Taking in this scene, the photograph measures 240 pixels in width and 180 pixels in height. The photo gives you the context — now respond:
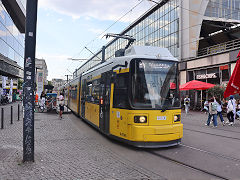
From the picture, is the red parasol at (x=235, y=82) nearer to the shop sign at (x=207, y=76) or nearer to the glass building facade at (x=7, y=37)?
the shop sign at (x=207, y=76)

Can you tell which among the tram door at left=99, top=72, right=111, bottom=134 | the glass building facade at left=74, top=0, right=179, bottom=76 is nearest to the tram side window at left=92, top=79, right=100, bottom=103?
the tram door at left=99, top=72, right=111, bottom=134

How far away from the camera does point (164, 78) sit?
22.6 ft

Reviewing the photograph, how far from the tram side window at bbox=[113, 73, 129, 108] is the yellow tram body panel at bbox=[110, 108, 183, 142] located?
23cm

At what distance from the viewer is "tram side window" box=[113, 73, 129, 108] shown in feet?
22.3

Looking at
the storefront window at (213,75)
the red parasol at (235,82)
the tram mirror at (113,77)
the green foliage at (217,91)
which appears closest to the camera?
the red parasol at (235,82)

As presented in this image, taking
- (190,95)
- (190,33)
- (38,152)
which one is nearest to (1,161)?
(38,152)

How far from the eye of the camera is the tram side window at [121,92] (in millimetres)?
6789

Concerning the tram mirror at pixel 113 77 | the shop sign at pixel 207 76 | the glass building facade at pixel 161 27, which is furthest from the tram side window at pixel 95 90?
the shop sign at pixel 207 76

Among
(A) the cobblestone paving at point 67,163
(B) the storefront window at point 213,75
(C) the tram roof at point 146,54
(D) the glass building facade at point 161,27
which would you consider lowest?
(A) the cobblestone paving at point 67,163

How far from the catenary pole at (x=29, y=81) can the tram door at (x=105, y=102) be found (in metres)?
3.07

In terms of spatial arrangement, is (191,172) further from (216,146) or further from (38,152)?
(38,152)

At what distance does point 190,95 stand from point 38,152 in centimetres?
2296

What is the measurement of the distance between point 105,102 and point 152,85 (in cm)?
216

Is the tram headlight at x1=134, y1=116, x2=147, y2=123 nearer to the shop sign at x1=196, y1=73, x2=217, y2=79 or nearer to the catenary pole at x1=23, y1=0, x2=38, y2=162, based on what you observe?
the catenary pole at x1=23, y1=0, x2=38, y2=162
